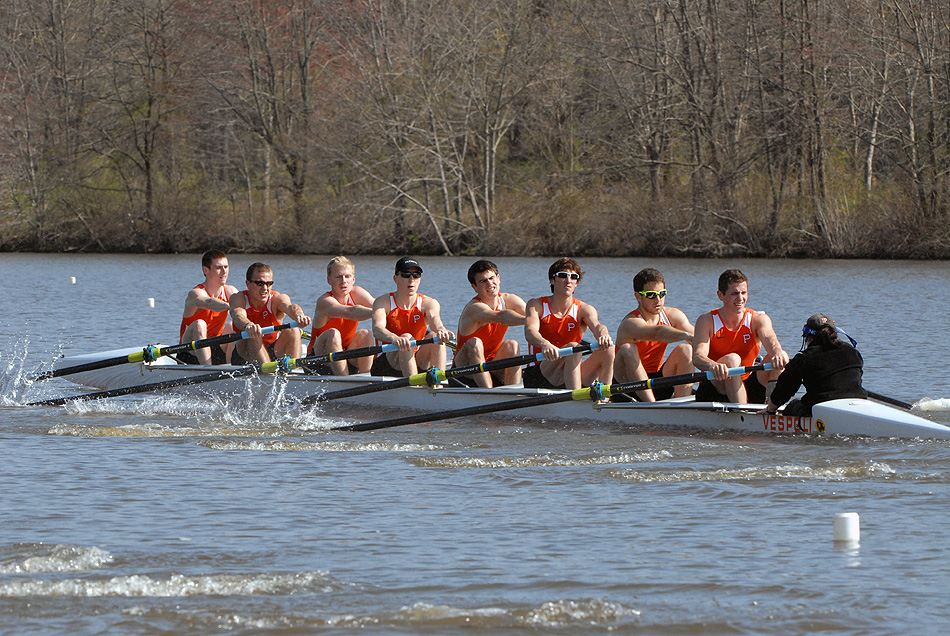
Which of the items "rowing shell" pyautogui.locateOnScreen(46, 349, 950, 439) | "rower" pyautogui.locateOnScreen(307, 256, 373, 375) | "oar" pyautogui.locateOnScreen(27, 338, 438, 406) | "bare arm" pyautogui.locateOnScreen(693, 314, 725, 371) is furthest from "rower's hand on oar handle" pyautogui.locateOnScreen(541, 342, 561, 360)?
"oar" pyautogui.locateOnScreen(27, 338, 438, 406)

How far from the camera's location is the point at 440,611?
16.1 ft

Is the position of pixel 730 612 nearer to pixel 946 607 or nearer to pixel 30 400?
pixel 946 607

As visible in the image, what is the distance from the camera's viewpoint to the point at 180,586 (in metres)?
5.20

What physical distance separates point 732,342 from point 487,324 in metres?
2.06

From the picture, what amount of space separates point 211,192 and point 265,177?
2051 millimetres

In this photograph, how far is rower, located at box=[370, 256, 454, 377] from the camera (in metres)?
10.0

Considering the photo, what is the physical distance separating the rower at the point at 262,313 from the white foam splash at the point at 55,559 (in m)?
5.09

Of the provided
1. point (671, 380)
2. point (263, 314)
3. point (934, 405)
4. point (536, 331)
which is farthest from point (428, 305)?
point (934, 405)

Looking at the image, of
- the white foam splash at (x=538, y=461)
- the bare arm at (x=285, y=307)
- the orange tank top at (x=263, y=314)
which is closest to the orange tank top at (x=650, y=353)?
the white foam splash at (x=538, y=461)

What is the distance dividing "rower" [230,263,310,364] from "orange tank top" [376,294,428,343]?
966 mm

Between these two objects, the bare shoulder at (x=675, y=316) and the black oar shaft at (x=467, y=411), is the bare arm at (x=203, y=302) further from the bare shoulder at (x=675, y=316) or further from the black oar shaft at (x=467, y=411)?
the bare shoulder at (x=675, y=316)

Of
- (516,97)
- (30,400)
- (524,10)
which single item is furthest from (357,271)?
(30,400)

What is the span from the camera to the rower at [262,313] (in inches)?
429

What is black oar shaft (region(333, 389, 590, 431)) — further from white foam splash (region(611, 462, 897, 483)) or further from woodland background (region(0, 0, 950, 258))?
woodland background (region(0, 0, 950, 258))
